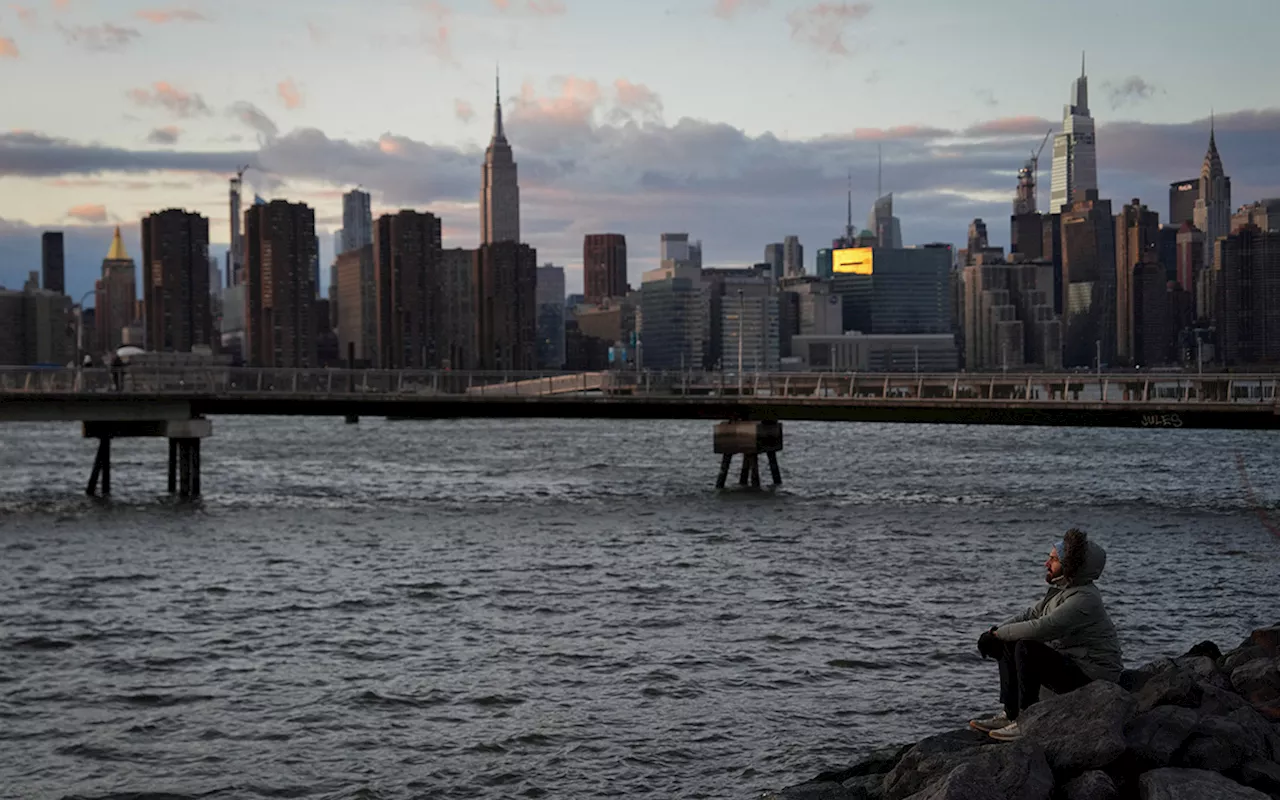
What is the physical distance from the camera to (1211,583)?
39.2m

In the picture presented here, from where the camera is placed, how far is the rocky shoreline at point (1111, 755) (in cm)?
1223

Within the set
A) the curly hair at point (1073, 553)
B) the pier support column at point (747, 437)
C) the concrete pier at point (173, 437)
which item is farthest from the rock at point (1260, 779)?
the concrete pier at point (173, 437)

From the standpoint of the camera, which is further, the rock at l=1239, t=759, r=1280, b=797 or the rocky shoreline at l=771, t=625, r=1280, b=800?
the rock at l=1239, t=759, r=1280, b=797

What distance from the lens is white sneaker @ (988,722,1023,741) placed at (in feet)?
45.3

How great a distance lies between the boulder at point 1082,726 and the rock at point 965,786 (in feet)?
2.01

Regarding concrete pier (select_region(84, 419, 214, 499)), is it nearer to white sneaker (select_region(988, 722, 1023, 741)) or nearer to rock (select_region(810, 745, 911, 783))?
rock (select_region(810, 745, 911, 783))

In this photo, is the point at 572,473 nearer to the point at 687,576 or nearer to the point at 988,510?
the point at 988,510

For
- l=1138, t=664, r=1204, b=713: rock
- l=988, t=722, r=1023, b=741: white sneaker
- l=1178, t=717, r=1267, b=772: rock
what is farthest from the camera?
l=1138, t=664, r=1204, b=713: rock

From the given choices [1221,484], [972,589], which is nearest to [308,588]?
[972,589]

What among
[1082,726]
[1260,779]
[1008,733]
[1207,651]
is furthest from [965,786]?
[1207,651]

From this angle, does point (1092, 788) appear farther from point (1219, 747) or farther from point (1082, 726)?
point (1219, 747)

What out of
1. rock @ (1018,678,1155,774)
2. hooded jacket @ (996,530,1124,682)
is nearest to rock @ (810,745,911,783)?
hooded jacket @ (996,530,1124,682)

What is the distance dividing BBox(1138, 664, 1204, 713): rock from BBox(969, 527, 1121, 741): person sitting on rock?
383 millimetres

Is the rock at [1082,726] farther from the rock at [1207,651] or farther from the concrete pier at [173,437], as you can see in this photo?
the concrete pier at [173,437]
